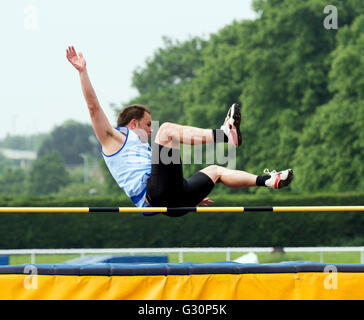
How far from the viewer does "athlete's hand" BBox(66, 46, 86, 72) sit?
5836 mm

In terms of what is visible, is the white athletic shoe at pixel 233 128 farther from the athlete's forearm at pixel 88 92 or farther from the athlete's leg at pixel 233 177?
the athlete's forearm at pixel 88 92

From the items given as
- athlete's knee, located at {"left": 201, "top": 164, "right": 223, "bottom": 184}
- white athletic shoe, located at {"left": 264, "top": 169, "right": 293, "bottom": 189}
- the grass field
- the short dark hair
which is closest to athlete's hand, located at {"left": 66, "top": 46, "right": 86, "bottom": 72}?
the short dark hair

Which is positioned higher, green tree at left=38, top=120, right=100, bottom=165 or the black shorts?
green tree at left=38, top=120, right=100, bottom=165

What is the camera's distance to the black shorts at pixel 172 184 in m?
5.93

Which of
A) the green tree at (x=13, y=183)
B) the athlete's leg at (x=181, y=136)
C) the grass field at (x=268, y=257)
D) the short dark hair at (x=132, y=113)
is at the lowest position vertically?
the grass field at (x=268, y=257)

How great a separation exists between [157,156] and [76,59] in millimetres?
1187

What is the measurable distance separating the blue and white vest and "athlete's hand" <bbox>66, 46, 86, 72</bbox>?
0.82m

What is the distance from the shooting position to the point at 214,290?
18.9ft

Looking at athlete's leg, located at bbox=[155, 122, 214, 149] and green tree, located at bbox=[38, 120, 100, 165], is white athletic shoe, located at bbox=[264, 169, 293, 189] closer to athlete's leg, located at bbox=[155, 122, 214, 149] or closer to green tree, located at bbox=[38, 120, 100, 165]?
athlete's leg, located at bbox=[155, 122, 214, 149]

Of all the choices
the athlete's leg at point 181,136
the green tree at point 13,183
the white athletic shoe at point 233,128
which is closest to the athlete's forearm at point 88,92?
the athlete's leg at point 181,136

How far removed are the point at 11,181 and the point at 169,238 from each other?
7089cm

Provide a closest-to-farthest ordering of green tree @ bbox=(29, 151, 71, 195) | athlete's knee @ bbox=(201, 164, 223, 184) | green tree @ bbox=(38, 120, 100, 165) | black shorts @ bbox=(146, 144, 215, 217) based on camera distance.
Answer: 1. black shorts @ bbox=(146, 144, 215, 217)
2. athlete's knee @ bbox=(201, 164, 223, 184)
3. green tree @ bbox=(29, 151, 71, 195)
4. green tree @ bbox=(38, 120, 100, 165)

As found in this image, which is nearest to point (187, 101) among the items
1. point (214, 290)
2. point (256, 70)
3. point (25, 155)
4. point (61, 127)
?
point (256, 70)
